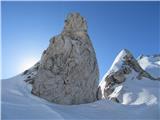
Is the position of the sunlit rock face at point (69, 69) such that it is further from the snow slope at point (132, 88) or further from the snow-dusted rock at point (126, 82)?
the snow-dusted rock at point (126, 82)

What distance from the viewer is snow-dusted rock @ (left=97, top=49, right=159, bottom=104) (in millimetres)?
38994

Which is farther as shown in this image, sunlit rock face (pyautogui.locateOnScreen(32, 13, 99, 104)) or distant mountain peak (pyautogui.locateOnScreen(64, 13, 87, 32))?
distant mountain peak (pyautogui.locateOnScreen(64, 13, 87, 32))

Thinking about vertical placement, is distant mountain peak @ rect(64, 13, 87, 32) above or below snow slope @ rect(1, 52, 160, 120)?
above

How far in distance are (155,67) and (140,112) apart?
4443 cm

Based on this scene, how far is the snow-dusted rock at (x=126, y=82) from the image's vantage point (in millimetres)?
38994

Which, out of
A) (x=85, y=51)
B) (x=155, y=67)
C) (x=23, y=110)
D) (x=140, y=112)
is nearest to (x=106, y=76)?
(x=155, y=67)

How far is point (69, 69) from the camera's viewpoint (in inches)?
941

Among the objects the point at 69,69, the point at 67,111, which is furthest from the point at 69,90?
the point at 67,111

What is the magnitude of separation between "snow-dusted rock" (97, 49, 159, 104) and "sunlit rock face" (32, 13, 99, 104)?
14.0 metres

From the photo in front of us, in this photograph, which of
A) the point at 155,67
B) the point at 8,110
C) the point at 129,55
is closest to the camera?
the point at 8,110

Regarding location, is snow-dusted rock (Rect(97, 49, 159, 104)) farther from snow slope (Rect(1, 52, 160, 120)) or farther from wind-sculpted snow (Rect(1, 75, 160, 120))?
wind-sculpted snow (Rect(1, 75, 160, 120))

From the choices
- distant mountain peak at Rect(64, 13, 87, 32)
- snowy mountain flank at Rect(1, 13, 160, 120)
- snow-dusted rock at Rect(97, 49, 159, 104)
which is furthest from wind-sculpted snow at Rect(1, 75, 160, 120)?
snow-dusted rock at Rect(97, 49, 159, 104)

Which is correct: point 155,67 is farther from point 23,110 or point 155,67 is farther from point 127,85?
point 23,110

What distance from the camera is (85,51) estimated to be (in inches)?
1005
